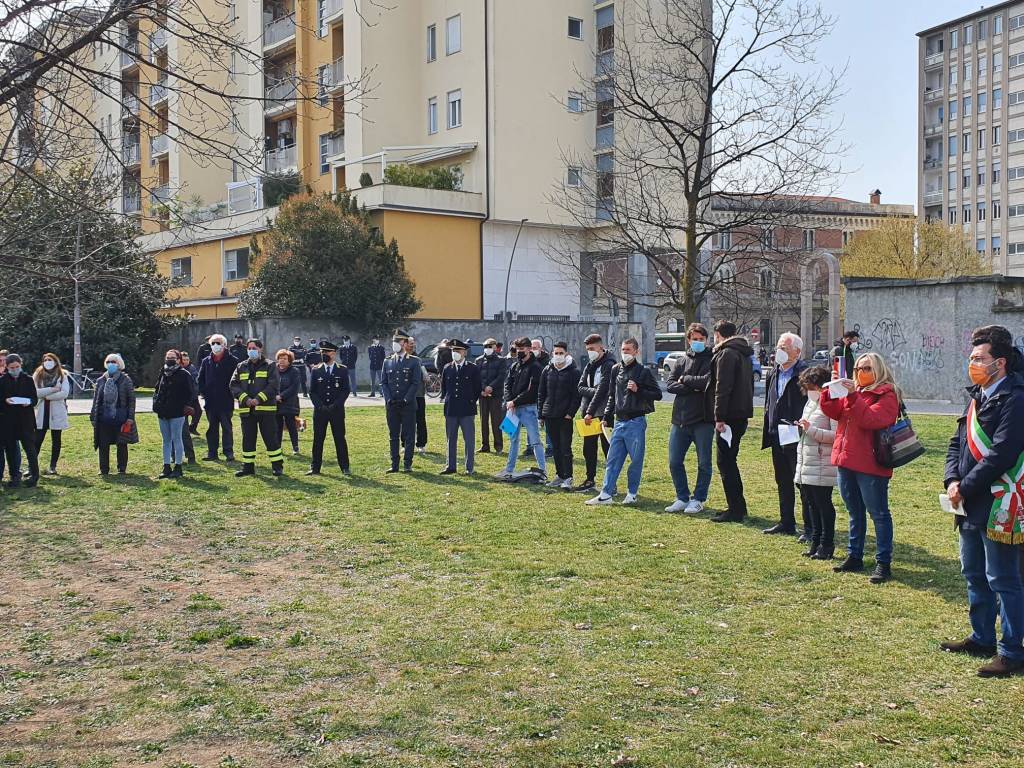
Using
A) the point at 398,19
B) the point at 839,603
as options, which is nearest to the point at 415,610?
the point at 839,603

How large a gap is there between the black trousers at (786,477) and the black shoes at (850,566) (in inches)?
44.4

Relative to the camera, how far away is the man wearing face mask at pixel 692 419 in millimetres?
11258

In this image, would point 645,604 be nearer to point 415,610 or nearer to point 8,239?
point 415,610

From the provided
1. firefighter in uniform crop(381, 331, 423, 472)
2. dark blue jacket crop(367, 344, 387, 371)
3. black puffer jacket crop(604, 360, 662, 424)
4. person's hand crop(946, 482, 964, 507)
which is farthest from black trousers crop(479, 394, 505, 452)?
dark blue jacket crop(367, 344, 387, 371)

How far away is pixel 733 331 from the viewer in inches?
438

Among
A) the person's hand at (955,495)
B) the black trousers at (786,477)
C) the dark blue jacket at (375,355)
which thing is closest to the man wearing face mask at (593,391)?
the black trousers at (786,477)

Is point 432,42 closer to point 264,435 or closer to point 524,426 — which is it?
point 264,435

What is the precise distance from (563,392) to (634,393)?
187cm

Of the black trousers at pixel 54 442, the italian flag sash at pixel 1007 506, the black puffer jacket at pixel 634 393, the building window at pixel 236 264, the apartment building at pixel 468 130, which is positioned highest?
the apartment building at pixel 468 130

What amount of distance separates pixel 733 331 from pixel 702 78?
45.0 feet

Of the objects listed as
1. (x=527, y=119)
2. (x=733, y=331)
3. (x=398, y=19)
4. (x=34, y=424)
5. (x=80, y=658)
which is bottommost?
(x=80, y=658)

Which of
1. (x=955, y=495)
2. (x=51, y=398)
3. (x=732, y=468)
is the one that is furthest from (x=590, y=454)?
(x=51, y=398)

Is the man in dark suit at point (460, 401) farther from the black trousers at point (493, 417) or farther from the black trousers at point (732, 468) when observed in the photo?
the black trousers at point (732, 468)

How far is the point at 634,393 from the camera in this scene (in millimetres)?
11953
